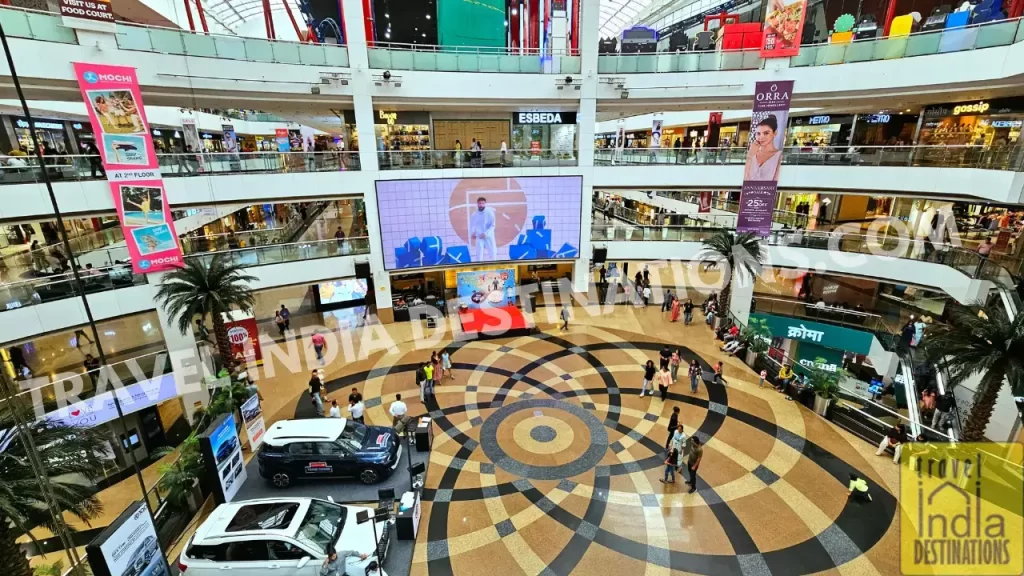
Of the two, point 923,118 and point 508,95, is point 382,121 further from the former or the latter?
point 923,118

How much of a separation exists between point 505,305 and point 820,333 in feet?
43.8

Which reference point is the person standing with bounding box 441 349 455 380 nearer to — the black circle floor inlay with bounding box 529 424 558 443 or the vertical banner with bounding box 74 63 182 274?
the black circle floor inlay with bounding box 529 424 558 443

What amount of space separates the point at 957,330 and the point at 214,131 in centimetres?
3792

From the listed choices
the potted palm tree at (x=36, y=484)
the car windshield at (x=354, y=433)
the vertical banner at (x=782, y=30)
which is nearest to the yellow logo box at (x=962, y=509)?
the car windshield at (x=354, y=433)

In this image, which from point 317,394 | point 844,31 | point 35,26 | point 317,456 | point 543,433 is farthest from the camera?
point 844,31

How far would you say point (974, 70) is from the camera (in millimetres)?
13828

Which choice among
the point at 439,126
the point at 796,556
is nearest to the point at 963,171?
the point at 796,556

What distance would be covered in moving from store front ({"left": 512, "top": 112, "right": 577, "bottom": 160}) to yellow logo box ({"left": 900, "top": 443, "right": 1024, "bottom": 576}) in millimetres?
14949

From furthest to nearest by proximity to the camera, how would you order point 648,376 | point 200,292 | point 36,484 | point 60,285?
1. point 648,376
2. point 60,285
3. point 200,292
4. point 36,484

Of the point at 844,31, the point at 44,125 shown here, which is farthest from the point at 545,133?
the point at 44,125

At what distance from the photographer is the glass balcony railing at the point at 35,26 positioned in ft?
38.7

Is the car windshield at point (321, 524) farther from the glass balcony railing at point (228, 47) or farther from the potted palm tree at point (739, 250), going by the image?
the potted palm tree at point (739, 250)

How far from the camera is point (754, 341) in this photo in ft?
51.1

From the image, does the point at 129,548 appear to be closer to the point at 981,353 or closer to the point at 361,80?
the point at 361,80
